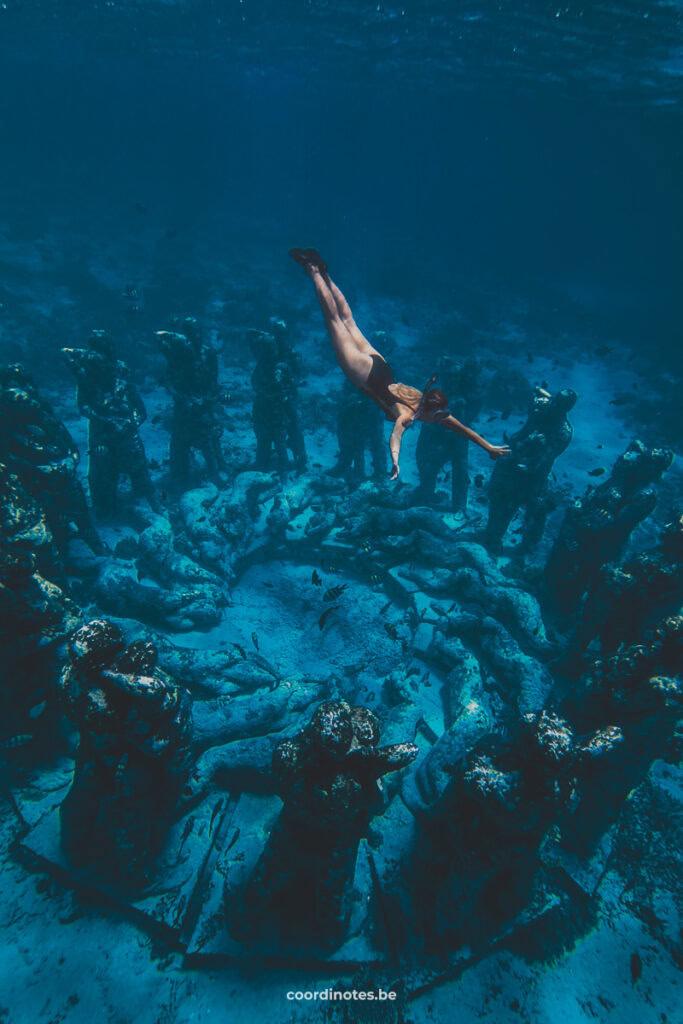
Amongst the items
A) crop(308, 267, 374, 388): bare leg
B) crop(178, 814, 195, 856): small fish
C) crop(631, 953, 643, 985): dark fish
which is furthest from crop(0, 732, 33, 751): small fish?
crop(631, 953, 643, 985): dark fish

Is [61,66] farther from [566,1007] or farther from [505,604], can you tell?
[566,1007]

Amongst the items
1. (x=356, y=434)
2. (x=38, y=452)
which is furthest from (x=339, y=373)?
(x=38, y=452)

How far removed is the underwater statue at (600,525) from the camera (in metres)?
7.89

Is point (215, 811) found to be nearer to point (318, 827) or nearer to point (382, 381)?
point (318, 827)

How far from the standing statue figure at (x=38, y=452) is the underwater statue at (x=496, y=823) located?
24.8 feet

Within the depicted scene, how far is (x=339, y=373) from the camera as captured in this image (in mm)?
21781

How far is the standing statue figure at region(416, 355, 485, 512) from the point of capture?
38.5 ft

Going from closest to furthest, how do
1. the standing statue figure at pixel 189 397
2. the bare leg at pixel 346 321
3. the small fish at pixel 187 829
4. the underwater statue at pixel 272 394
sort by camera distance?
the small fish at pixel 187 829 → the bare leg at pixel 346 321 → the standing statue figure at pixel 189 397 → the underwater statue at pixel 272 394

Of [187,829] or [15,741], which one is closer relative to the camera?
[187,829]

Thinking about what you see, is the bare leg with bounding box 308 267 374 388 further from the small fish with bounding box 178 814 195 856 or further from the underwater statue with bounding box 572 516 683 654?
the small fish with bounding box 178 814 195 856

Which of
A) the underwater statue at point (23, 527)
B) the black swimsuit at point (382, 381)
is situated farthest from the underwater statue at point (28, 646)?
the black swimsuit at point (382, 381)

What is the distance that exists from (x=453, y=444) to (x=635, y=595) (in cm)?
621

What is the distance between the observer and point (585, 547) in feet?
26.5

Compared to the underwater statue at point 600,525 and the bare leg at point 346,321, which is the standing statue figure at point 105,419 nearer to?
the bare leg at point 346,321
